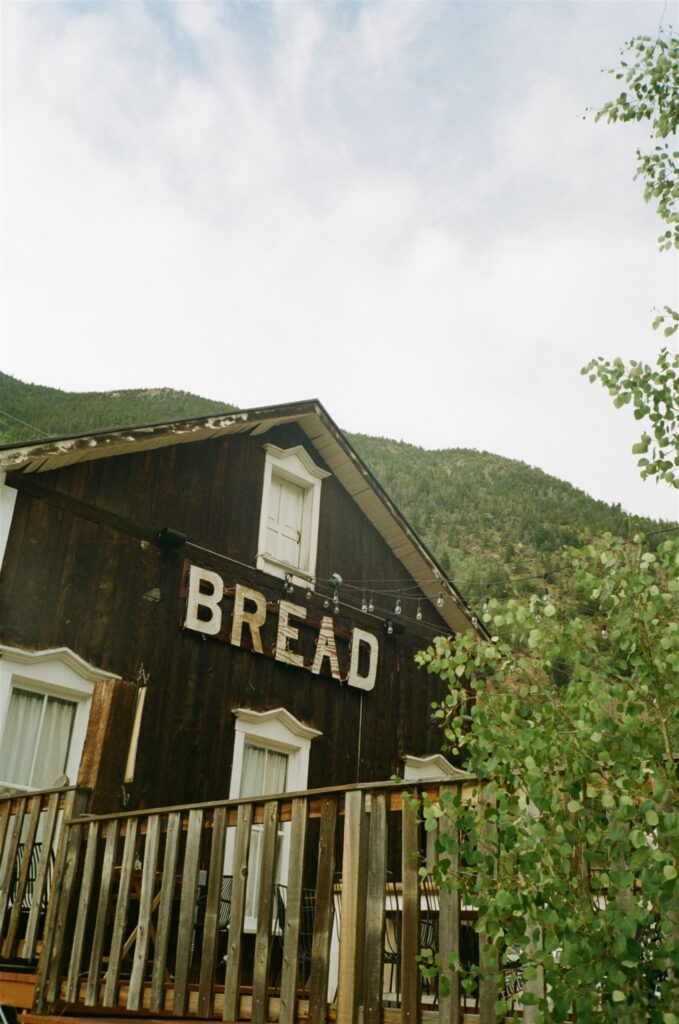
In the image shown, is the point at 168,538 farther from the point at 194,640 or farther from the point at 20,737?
the point at 20,737

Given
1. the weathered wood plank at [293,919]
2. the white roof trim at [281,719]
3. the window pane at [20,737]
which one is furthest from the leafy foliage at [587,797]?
the white roof trim at [281,719]

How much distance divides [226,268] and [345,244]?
11.5 feet

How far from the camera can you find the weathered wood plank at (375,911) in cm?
450

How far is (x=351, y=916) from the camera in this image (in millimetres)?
4754

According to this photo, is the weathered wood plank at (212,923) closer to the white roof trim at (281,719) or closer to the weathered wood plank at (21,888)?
the weathered wood plank at (21,888)

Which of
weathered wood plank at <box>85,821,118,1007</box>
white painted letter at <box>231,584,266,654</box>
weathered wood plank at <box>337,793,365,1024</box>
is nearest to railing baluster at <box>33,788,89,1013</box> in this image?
weathered wood plank at <box>85,821,118,1007</box>

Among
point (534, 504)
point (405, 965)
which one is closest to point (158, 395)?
point (534, 504)

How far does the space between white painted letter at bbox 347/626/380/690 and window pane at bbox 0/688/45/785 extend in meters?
4.79

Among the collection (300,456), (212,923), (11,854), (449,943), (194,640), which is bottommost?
(449,943)

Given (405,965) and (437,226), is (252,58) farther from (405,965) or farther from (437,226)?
(405,965)

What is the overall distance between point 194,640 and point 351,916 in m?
7.61

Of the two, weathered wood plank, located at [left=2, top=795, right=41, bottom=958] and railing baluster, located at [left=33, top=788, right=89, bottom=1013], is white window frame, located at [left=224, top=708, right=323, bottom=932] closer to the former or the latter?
weathered wood plank, located at [left=2, top=795, right=41, bottom=958]

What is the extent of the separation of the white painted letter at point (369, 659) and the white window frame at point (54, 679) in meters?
4.00

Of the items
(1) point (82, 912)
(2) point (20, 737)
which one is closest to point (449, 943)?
(1) point (82, 912)
